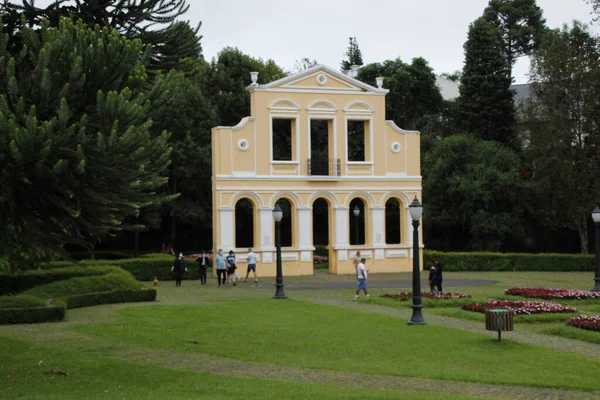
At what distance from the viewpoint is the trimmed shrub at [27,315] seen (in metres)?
21.2

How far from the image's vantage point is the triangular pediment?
41000mm

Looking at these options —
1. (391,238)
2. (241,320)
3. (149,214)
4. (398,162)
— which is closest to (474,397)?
(241,320)

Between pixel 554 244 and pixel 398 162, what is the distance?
16987 millimetres

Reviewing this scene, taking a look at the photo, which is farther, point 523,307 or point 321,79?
point 321,79

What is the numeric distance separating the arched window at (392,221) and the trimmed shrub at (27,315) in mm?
36032

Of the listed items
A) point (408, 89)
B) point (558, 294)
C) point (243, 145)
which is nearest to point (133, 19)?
point (558, 294)

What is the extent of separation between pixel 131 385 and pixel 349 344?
5833mm

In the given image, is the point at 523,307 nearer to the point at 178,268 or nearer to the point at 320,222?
the point at 178,268

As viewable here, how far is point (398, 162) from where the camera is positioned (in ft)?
142

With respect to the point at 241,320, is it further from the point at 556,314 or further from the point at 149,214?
the point at 149,214

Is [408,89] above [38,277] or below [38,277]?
above

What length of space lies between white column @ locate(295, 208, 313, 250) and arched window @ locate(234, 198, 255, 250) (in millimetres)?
13387

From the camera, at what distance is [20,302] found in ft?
71.5

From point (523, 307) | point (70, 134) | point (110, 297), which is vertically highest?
point (70, 134)
